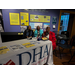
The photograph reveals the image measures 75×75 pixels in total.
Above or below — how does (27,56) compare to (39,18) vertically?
below

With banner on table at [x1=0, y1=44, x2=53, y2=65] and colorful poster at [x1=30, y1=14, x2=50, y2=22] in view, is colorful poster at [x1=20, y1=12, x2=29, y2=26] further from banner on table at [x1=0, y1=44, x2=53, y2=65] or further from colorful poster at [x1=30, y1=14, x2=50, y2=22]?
banner on table at [x1=0, y1=44, x2=53, y2=65]

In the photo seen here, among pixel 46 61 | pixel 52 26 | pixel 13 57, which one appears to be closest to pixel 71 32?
pixel 52 26

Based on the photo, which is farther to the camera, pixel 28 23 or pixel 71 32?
pixel 71 32

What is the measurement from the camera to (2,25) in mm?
2850

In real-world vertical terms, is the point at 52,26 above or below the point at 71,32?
above

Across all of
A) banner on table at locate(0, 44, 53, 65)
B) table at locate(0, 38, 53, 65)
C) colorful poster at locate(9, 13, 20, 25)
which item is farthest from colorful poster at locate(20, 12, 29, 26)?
banner on table at locate(0, 44, 53, 65)

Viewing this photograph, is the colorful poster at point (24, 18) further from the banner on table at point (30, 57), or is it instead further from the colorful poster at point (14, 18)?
the banner on table at point (30, 57)

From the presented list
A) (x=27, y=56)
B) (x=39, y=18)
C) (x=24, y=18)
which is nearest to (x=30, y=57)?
(x=27, y=56)

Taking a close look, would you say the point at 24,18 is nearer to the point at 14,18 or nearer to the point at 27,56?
the point at 14,18

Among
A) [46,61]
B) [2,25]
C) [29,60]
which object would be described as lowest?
[46,61]
